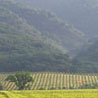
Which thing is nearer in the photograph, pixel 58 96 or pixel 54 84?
pixel 58 96

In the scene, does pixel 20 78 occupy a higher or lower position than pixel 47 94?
lower

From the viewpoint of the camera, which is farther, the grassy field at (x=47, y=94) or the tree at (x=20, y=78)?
the tree at (x=20, y=78)

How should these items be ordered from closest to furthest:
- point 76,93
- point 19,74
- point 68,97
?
point 68,97 < point 76,93 < point 19,74

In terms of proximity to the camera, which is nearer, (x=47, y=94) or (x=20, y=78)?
(x=47, y=94)

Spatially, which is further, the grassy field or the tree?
the tree

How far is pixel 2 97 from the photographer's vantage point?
56.4m

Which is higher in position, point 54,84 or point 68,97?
point 68,97

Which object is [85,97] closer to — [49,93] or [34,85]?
[49,93]

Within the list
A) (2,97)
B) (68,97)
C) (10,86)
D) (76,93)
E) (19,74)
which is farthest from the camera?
(10,86)

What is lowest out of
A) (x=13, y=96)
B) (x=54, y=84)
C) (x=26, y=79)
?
(x=54, y=84)

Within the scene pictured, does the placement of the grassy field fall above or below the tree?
above

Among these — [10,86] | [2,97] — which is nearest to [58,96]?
[2,97]

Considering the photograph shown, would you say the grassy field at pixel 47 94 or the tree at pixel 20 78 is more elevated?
the grassy field at pixel 47 94

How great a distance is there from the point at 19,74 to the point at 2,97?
77736mm
